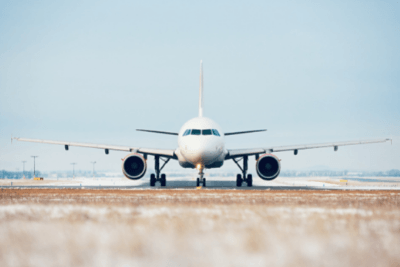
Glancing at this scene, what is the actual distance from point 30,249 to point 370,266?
3.32 metres

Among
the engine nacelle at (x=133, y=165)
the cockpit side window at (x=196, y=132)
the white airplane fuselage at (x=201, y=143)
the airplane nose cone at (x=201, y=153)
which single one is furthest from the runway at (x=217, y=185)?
the cockpit side window at (x=196, y=132)

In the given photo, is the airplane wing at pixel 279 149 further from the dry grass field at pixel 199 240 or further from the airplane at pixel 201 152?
the dry grass field at pixel 199 240

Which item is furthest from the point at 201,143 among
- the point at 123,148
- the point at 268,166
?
the point at 123,148

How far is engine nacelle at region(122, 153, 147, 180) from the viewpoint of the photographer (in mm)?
27448

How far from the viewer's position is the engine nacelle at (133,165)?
90.1 ft

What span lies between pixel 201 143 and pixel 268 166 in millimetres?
5611

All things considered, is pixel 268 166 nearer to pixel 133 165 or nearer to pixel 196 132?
pixel 196 132

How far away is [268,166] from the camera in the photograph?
92.6 feet

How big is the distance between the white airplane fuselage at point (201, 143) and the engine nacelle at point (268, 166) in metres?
2.59

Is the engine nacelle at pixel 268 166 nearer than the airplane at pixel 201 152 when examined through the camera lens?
No

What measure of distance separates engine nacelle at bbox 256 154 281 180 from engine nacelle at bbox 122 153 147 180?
7.30 m

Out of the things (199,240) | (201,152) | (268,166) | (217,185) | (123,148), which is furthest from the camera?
(217,185)

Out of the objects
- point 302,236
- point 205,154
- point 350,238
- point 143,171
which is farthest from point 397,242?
point 143,171

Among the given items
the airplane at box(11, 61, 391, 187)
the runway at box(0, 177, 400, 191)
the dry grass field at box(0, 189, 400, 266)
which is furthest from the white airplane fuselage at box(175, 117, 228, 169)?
the dry grass field at box(0, 189, 400, 266)
